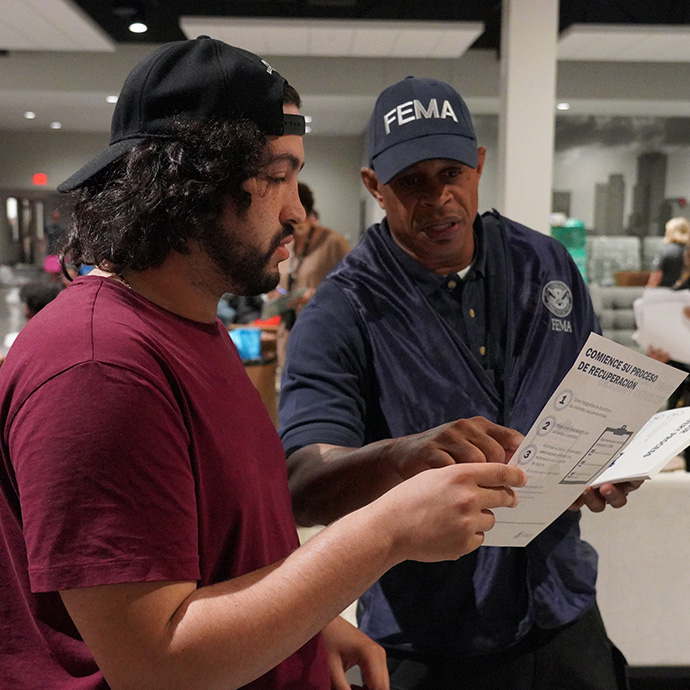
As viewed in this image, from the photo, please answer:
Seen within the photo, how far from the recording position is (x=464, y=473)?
0.86 meters

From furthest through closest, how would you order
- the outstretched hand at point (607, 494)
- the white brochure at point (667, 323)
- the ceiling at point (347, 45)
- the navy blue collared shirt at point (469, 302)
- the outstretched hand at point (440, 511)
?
1. the ceiling at point (347, 45)
2. the white brochure at point (667, 323)
3. the navy blue collared shirt at point (469, 302)
4. the outstretched hand at point (607, 494)
5. the outstretched hand at point (440, 511)

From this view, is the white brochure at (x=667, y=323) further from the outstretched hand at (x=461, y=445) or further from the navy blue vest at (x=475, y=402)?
the outstretched hand at (x=461, y=445)

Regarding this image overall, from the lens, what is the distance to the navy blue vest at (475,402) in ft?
4.17

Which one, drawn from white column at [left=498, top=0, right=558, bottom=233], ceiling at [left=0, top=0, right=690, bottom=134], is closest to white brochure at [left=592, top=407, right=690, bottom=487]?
white column at [left=498, top=0, right=558, bottom=233]

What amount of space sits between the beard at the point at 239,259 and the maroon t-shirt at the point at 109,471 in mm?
A: 79

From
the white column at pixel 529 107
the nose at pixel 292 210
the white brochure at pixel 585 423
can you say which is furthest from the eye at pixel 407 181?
the white column at pixel 529 107

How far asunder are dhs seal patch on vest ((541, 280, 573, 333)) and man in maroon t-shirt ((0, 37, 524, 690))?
44 centimetres

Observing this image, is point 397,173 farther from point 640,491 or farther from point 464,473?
point 640,491

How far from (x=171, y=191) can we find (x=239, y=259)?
111 millimetres

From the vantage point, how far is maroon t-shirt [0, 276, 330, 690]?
2.17ft

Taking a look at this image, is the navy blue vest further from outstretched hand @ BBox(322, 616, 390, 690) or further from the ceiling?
the ceiling

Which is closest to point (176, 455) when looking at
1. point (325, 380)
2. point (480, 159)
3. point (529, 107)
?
point (325, 380)

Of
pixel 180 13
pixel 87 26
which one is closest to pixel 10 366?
pixel 87 26

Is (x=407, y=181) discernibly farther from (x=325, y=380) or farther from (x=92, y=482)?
(x=92, y=482)
